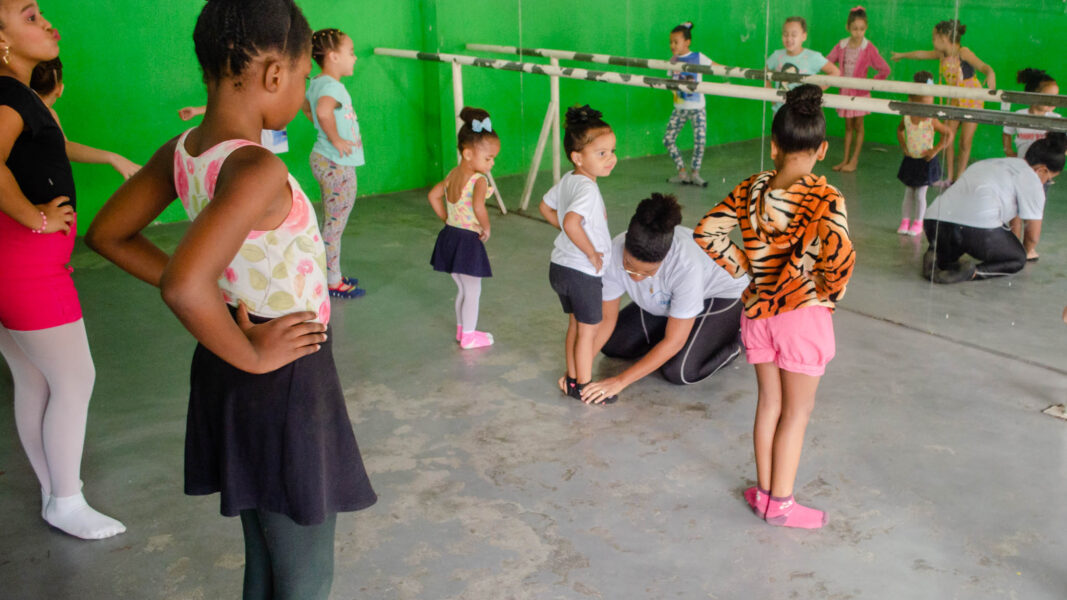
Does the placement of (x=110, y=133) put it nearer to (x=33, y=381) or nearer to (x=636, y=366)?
(x=33, y=381)

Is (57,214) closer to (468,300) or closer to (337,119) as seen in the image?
(468,300)

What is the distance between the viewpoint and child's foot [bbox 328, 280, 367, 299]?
14.6ft

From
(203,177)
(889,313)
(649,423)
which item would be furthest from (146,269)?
(889,313)

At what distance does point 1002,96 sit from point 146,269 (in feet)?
10.5

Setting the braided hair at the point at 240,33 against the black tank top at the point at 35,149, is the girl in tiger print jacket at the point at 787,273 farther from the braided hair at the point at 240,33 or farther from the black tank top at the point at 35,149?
the black tank top at the point at 35,149

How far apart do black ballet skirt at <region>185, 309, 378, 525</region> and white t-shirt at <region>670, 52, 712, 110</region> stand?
143 inches

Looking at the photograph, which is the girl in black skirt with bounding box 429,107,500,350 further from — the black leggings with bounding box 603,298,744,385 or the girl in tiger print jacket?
the girl in tiger print jacket

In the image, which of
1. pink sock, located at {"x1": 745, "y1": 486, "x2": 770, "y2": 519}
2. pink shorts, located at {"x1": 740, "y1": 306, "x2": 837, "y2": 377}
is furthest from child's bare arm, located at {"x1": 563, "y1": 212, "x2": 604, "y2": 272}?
pink sock, located at {"x1": 745, "y1": 486, "x2": 770, "y2": 519}

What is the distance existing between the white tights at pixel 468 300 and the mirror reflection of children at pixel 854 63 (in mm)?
1631

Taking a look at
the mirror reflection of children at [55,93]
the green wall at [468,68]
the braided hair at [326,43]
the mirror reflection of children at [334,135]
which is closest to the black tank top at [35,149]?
the mirror reflection of children at [55,93]

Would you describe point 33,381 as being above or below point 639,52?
below

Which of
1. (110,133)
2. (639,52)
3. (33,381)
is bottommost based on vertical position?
(33,381)

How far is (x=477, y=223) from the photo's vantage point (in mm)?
3631

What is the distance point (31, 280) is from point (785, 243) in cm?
187
